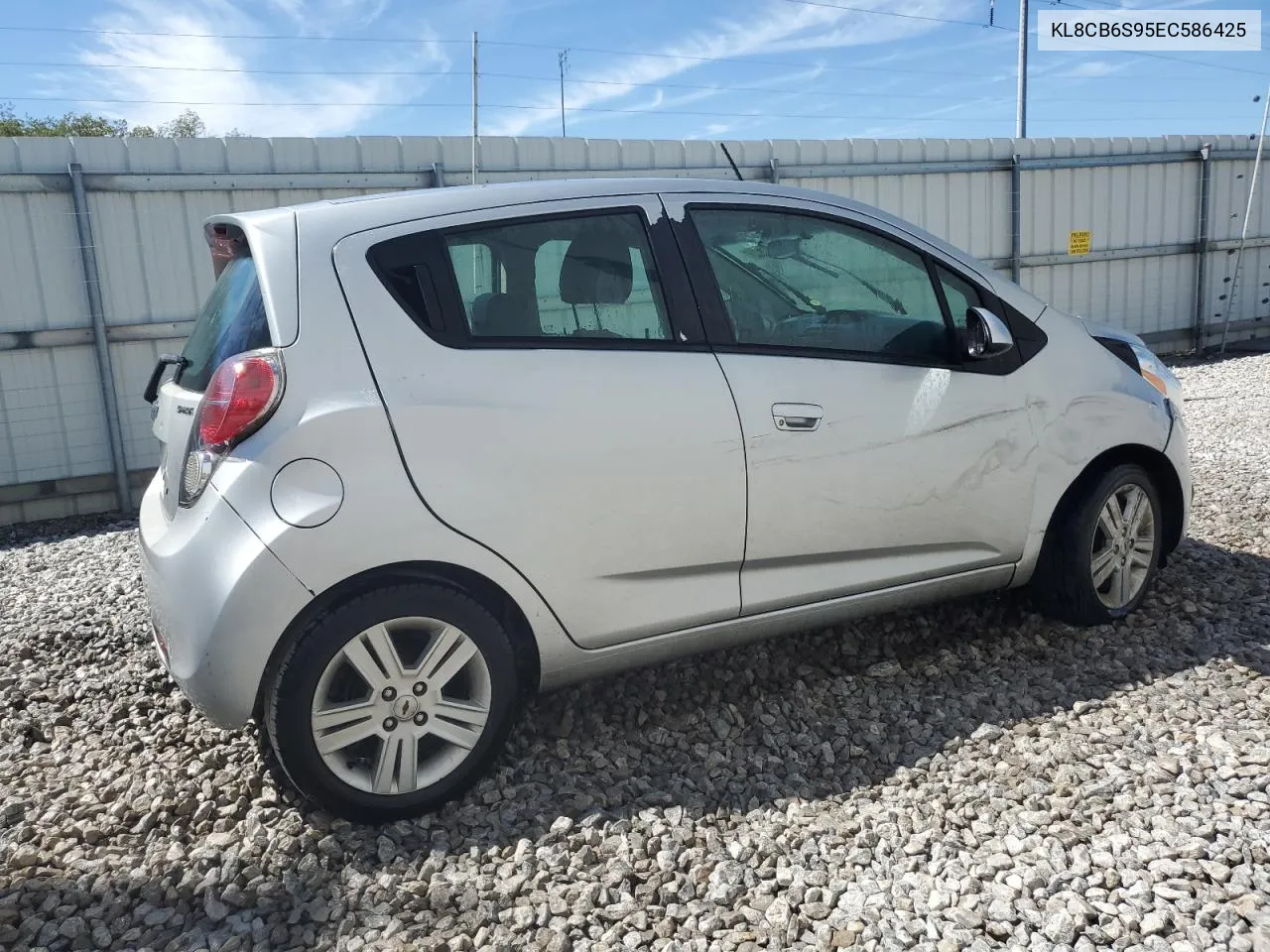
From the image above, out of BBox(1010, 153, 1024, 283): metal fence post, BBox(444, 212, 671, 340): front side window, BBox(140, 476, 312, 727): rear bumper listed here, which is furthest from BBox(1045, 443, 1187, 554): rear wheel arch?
BBox(1010, 153, 1024, 283): metal fence post

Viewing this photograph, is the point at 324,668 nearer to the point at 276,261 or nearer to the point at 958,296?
the point at 276,261

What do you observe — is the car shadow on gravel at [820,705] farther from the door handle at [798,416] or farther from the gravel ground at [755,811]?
the door handle at [798,416]

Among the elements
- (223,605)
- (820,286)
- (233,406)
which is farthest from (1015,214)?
(223,605)

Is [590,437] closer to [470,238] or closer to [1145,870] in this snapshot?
[470,238]

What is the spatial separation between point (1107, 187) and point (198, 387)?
13112 mm

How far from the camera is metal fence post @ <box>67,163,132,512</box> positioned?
25.0 ft

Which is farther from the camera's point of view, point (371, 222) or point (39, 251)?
point (39, 251)

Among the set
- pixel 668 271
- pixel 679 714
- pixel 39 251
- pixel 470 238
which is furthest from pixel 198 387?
pixel 39 251

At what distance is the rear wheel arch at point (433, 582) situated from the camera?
2762 millimetres

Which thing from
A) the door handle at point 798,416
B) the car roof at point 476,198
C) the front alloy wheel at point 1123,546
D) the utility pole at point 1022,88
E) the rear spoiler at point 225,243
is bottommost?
the front alloy wheel at point 1123,546

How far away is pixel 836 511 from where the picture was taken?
3.43 metres

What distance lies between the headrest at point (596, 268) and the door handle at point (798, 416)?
0.59 m

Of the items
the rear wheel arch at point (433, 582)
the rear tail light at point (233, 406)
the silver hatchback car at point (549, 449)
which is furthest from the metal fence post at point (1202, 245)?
the rear tail light at point (233, 406)

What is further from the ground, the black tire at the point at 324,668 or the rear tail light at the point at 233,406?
the rear tail light at the point at 233,406
